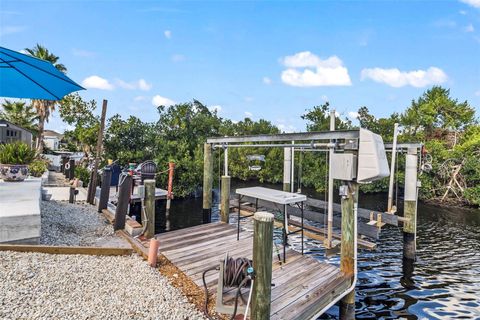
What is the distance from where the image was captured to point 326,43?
18.6 m

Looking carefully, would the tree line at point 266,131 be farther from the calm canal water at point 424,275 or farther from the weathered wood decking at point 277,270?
the weathered wood decking at point 277,270

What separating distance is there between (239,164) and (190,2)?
582 inches

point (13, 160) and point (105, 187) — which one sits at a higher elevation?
point (13, 160)

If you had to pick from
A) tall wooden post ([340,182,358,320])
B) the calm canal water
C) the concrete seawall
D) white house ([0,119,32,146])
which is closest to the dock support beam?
the calm canal water

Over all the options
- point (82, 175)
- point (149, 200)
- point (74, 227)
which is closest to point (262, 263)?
point (149, 200)

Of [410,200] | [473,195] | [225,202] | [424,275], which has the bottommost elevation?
[424,275]

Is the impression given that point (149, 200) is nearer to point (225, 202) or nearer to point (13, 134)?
point (225, 202)

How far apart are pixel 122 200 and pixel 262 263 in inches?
172

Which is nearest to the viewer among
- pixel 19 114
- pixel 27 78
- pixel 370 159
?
pixel 370 159

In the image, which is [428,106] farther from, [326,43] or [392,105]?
[326,43]

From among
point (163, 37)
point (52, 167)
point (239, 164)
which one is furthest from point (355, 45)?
point (52, 167)

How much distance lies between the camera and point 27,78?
5.34 meters

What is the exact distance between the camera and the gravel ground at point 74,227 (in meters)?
5.86

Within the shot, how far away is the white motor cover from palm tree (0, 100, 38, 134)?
3552 centimetres
